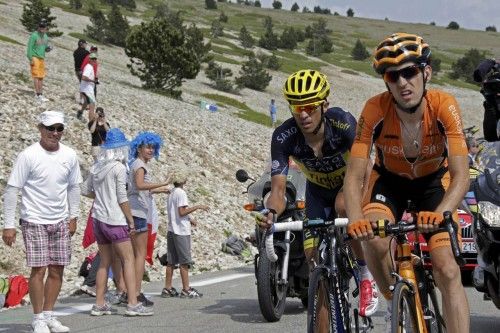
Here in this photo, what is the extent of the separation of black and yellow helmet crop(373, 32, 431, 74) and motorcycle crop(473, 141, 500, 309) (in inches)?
73.7

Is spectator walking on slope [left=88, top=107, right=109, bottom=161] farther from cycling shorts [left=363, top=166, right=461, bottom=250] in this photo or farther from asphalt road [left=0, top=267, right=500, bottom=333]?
cycling shorts [left=363, top=166, right=461, bottom=250]

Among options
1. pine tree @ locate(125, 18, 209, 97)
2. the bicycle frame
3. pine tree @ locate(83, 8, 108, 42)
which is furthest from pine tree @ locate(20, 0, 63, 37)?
the bicycle frame

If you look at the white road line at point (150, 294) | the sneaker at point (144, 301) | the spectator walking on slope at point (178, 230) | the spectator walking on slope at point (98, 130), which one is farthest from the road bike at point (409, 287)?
the spectator walking on slope at point (98, 130)

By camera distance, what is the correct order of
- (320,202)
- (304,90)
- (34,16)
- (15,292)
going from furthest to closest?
(34,16) < (15,292) < (320,202) < (304,90)

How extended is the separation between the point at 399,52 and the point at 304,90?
180 cm

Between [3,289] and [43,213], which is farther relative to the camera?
[3,289]

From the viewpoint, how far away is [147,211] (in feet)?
38.7

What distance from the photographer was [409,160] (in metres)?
6.47

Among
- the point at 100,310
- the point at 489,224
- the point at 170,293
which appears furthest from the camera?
the point at 170,293

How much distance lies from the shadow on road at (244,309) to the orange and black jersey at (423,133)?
4.08 meters

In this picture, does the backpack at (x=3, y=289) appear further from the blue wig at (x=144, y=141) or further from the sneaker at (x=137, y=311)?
the blue wig at (x=144, y=141)

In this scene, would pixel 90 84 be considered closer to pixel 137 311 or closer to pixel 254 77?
pixel 137 311

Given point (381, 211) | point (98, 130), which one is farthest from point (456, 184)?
point (98, 130)

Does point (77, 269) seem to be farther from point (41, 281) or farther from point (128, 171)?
point (41, 281)
